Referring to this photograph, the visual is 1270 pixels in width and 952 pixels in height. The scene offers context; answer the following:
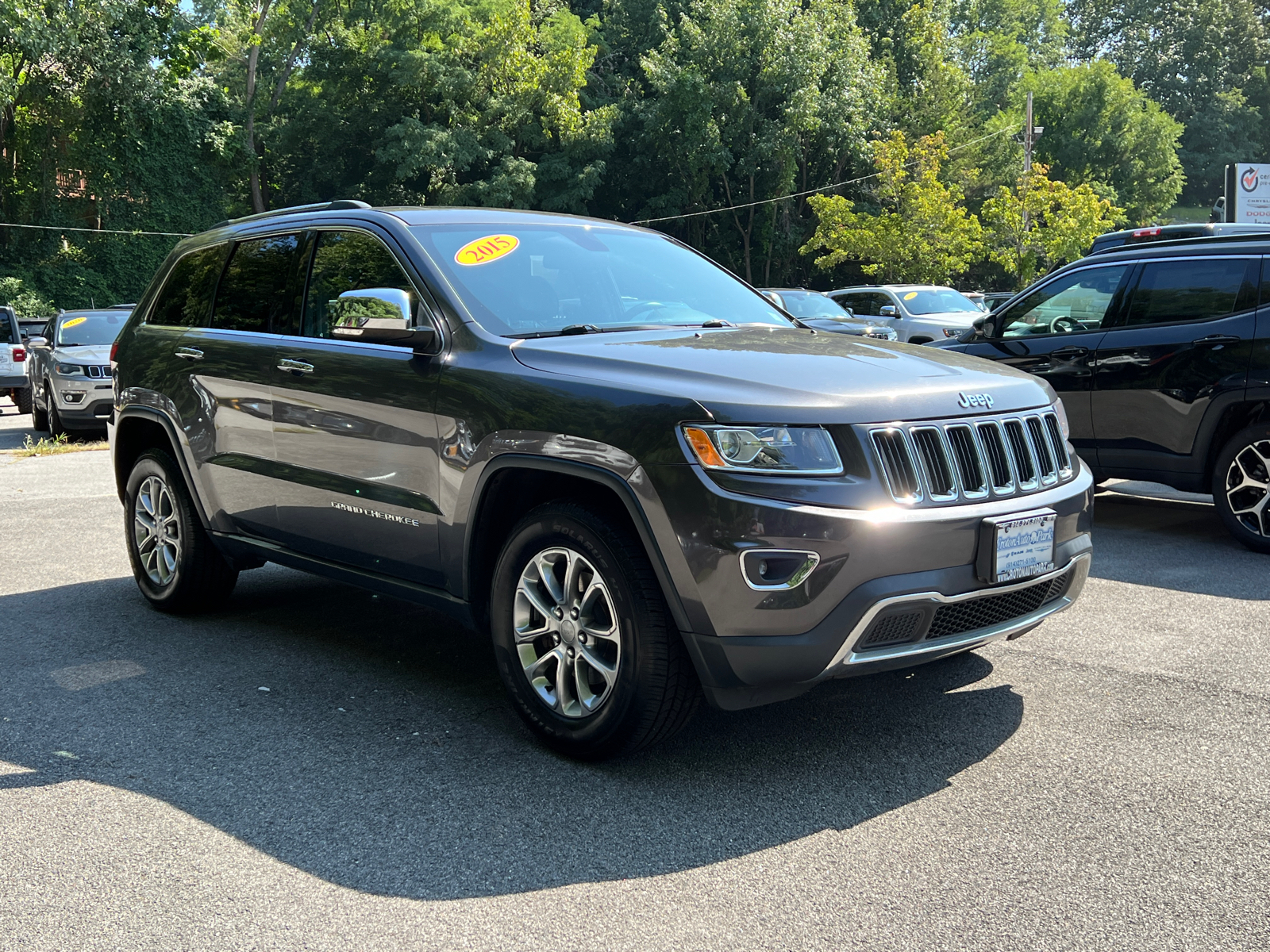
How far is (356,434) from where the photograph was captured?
479 centimetres

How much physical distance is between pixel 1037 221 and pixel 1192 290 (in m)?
32.3

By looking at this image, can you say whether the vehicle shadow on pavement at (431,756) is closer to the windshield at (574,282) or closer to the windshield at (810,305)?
the windshield at (574,282)

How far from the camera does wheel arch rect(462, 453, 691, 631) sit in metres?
3.75

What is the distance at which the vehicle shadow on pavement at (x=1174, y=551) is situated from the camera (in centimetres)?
667

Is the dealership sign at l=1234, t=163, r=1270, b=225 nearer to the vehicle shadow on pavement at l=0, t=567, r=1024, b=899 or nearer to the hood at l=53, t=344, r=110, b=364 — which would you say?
the hood at l=53, t=344, r=110, b=364

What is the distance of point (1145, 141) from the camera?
6656cm

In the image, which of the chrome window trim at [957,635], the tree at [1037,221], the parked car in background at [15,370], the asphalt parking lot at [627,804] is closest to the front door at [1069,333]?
the asphalt parking lot at [627,804]

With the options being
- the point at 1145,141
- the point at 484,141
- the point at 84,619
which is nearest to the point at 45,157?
the point at 484,141

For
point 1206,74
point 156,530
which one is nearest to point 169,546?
point 156,530

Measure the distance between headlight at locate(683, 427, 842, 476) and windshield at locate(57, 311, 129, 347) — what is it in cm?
1483

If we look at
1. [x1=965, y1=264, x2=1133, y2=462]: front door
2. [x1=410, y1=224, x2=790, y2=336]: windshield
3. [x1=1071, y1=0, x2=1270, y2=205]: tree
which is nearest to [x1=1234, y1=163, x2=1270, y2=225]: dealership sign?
[x1=965, y1=264, x2=1133, y2=462]: front door

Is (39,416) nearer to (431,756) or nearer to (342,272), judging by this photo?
(342,272)

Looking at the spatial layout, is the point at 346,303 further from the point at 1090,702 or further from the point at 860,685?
the point at 1090,702

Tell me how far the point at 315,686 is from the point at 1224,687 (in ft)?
11.5
